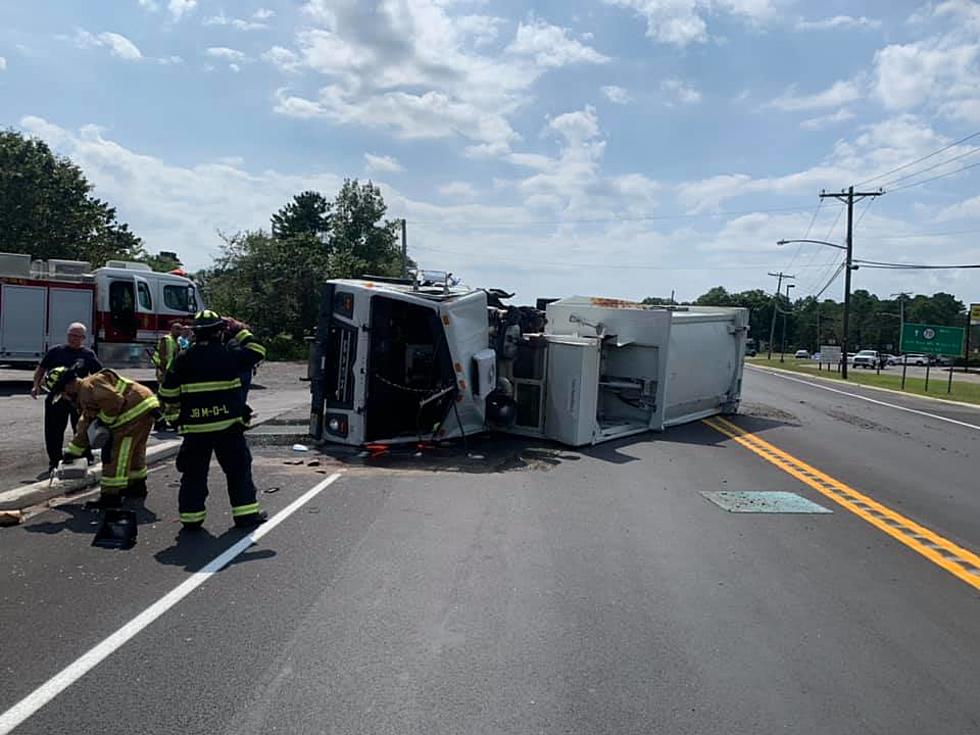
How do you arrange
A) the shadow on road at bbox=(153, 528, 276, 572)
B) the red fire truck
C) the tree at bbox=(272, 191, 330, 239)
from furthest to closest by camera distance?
the tree at bbox=(272, 191, 330, 239) → the red fire truck → the shadow on road at bbox=(153, 528, 276, 572)

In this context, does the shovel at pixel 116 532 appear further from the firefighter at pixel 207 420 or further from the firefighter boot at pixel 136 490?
the firefighter boot at pixel 136 490

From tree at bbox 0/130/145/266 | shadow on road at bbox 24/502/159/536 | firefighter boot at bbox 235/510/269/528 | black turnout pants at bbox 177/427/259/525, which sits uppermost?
tree at bbox 0/130/145/266

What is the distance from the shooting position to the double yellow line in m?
6.24

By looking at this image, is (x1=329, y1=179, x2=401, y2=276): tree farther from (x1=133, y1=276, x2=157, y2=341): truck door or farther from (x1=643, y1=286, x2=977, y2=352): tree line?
(x1=643, y1=286, x2=977, y2=352): tree line

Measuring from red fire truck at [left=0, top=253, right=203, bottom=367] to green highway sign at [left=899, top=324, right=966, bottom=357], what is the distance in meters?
32.4

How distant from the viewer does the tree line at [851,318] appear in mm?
125375

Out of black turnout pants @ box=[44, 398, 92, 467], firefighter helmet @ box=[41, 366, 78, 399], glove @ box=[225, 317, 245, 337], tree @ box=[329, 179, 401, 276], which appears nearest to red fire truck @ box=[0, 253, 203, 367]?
black turnout pants @ box=[44, 398, 92, 467]

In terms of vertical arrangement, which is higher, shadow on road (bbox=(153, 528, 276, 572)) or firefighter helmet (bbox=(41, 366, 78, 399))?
firefighter helmet (bbox=(41, 366, 78, 399))

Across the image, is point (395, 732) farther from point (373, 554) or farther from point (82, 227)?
point (82, 227)

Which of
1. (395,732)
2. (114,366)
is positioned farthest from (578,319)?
(114,366)

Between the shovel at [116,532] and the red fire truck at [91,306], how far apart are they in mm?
14933

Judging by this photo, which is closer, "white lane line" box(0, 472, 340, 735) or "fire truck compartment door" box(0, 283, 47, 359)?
"white lane line" box(0, 472, 340, 735)

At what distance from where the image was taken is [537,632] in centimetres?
459

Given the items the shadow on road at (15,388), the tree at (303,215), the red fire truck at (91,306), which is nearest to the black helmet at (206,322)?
the shadow on road at (15,388)
